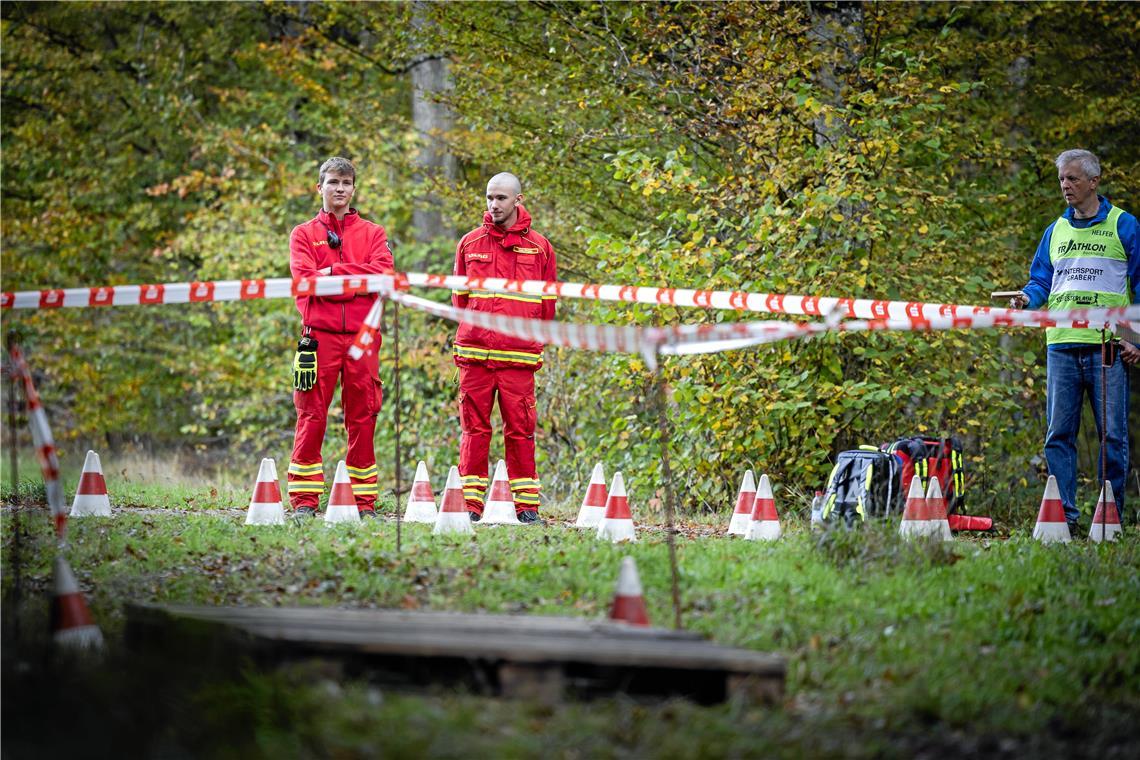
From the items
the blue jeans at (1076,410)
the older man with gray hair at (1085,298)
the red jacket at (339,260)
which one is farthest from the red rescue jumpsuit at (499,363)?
the blue jeans at (1076,410)

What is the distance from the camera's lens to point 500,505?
884 centimetres

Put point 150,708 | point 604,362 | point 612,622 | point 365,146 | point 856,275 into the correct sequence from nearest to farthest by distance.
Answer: point 150,708 → point 612,622 → point 856,275 → point 604,362 → point 365,146

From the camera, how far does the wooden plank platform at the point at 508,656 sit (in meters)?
4.43

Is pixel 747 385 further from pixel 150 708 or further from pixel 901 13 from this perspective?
pixel 150 708

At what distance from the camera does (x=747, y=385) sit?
10594 mm

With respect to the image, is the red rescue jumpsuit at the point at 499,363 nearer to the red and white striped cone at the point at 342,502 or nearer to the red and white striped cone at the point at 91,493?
the red and white striped cone at the point at 342,502

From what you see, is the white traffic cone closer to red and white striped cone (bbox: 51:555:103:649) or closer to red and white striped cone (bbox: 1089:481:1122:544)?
red and white striped cone (bbox: 1089:481:1122:544)

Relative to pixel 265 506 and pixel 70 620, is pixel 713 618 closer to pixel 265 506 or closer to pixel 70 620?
pixel 70 620

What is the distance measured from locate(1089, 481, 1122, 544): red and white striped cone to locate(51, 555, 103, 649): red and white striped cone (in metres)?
5.99

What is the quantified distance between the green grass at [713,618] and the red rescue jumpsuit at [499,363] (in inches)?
30.9

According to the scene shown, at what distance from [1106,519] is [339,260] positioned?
5.37 m

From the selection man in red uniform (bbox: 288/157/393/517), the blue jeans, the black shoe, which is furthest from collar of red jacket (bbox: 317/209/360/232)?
the blue jeans

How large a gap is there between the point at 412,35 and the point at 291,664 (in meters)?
10.8

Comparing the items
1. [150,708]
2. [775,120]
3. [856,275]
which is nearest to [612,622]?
[150,708]
